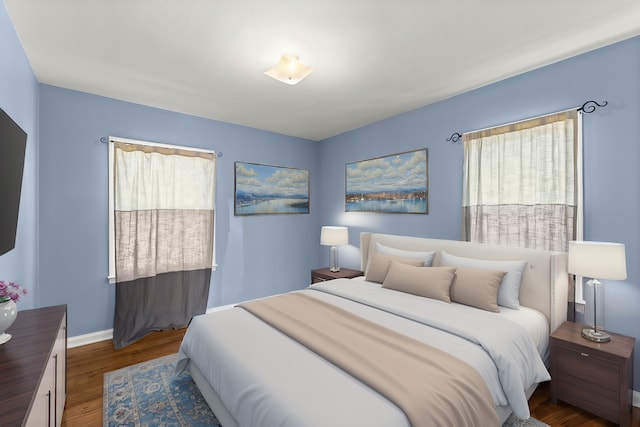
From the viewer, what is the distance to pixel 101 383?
Answer: 2.47m

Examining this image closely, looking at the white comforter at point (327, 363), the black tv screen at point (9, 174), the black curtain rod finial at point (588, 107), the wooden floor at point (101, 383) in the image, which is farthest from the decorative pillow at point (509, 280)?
the black tv screen at point (9, 174)

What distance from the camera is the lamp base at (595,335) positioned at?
80.6 inches

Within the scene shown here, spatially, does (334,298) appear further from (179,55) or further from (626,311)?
Answer: (179,55)

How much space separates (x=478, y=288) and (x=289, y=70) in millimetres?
2317

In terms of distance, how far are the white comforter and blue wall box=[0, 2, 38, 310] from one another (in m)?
1.32

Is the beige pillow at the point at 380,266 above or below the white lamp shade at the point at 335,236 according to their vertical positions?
below

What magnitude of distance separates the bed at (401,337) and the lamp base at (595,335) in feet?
0.72

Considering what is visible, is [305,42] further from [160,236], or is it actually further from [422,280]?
[160,236]

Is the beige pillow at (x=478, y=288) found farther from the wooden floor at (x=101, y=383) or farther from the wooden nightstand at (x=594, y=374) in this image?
the wooden floor at (x=101, y=383)

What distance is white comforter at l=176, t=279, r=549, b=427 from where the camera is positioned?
50.7 inches

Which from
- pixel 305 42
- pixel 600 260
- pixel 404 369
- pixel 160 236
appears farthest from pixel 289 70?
pixel 600 260

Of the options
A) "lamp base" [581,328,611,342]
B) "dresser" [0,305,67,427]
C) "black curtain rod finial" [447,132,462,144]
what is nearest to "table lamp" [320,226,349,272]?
"black curtain rod finial" [447,132,462,144]

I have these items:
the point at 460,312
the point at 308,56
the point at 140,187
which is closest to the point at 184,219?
the point at 140,187

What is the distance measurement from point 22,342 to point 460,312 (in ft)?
8.75
